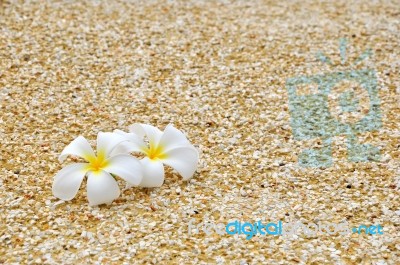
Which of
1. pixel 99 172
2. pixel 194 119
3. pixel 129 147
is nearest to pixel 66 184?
pixel 99 172

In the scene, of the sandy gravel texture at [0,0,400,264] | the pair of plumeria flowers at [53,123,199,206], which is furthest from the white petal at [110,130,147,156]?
the sandy gravel texture at [0,0,400,264]

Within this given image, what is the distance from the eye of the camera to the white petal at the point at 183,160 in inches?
86.0

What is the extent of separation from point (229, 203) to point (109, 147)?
404 millimetres

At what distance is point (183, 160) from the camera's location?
7.22 feet

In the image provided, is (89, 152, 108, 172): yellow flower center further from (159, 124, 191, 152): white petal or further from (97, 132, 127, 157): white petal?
(159, 124, 191, 152): white petal

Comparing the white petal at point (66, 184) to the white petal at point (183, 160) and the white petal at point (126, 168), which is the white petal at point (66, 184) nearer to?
the white petal at point (126, 168)

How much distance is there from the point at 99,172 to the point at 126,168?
0.27 ft

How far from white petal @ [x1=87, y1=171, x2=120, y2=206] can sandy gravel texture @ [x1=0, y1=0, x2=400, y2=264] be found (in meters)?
0.03

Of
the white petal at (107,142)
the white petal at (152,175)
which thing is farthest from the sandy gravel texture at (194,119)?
the white petal at (107,142)

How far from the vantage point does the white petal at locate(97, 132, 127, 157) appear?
2.15m

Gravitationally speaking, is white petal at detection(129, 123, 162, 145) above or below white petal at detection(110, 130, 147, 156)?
above

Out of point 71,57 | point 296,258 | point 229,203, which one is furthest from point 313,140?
point 71,57

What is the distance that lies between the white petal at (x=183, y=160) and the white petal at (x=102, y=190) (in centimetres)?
19

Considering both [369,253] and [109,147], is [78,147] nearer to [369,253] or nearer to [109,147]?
[109,147]
